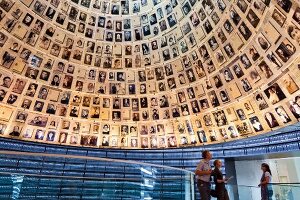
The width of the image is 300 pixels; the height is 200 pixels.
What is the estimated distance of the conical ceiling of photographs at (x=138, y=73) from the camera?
10445 mm

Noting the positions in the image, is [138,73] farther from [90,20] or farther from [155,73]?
[90,20]

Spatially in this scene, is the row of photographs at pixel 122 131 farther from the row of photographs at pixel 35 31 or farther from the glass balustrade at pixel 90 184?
the glass balustrade at pixel 90 184

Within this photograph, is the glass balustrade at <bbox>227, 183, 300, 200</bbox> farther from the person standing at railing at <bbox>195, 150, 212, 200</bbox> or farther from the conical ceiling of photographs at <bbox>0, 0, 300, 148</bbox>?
the conical ceiling of photographs at <bbox>0, 0, 300, 148</bbox>

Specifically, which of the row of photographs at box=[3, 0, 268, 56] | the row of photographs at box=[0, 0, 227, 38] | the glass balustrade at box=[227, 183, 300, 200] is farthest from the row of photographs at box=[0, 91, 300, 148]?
the row of photographs at box=[0, 0, 227, 38]

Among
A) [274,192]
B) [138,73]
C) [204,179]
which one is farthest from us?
[138,73]

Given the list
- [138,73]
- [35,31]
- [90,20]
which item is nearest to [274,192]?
[138,73]

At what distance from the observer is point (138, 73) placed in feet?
47.3

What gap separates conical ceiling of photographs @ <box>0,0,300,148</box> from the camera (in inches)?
411

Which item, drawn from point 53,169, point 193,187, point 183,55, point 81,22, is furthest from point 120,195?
point 81,22

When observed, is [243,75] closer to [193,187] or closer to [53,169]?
[193,187]

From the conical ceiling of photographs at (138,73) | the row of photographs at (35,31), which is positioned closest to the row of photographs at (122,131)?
the conical ceiling of photographs at (138,73)

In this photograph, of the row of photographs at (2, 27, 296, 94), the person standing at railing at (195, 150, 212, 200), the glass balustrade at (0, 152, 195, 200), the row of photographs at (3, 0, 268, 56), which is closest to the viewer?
the glass balustrade at (0, 152, 195, 200)

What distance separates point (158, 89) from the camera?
14.1m

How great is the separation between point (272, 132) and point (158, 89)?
602 centimetres
